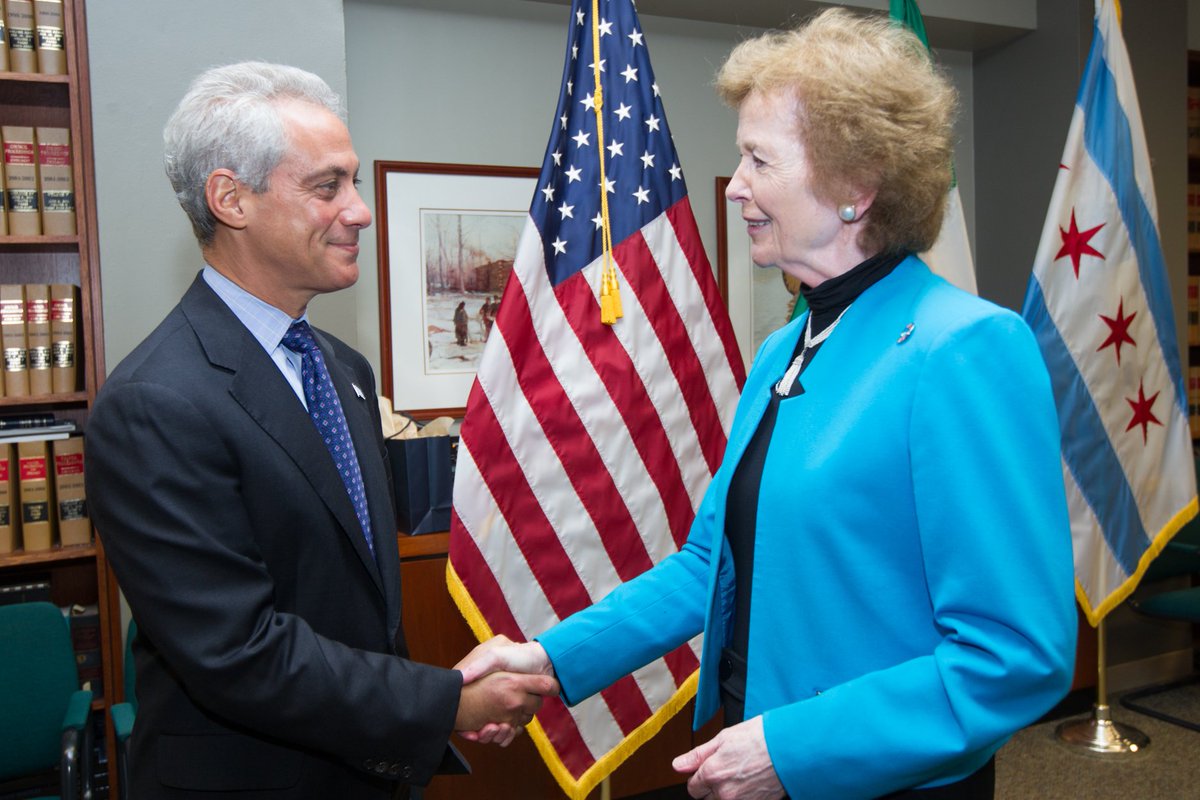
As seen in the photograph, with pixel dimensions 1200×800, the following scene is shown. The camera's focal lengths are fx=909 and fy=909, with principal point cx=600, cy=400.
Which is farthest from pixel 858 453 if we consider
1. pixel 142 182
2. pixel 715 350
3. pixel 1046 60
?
pixel 1046 60

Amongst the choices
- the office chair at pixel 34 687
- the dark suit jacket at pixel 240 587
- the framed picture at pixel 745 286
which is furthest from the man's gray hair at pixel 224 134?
the framed picture at pixel 745 286

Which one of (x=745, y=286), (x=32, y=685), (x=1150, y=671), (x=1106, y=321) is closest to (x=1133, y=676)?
(x=1150, y=671)

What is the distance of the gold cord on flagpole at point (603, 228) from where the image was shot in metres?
2.45

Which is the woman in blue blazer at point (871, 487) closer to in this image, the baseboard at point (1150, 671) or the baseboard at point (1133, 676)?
the baseboard at point (1133, 676)

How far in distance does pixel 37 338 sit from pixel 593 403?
1.62 meters

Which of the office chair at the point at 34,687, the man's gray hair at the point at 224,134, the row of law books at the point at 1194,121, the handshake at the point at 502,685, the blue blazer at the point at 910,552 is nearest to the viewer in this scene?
the blue blazer at the point at 910,552

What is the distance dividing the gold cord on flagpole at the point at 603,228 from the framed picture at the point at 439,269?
2.54 feet

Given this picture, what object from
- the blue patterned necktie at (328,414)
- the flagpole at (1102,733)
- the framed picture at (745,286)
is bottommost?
the flagpole at (1102,733)

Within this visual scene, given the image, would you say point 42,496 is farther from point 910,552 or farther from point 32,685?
point 910,552

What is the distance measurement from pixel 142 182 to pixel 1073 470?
314 centimetres

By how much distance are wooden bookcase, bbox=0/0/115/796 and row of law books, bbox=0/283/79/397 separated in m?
0.04

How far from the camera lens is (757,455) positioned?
1.29 metres

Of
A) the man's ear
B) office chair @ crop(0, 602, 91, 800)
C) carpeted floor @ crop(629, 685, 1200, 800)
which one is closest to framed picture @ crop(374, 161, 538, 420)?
office chair @ crop(0, 602, 91, 800)

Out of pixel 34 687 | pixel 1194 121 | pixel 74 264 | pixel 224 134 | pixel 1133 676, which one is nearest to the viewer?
pixel 224 134
